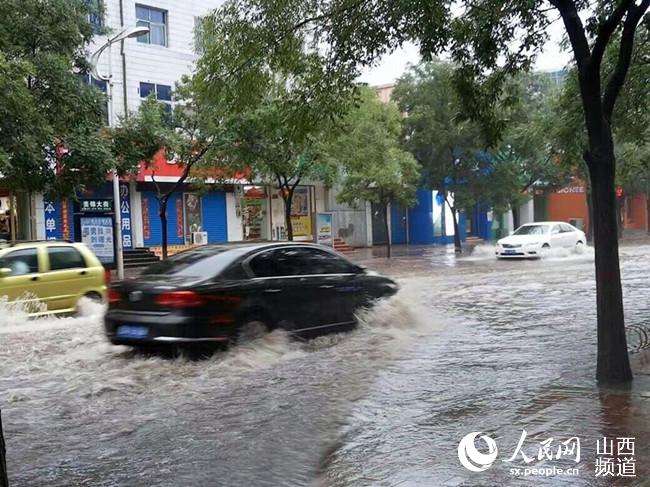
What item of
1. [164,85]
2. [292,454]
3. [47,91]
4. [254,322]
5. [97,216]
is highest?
[164,85]

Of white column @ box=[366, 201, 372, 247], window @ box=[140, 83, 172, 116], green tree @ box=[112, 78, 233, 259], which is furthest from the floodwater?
white column @ box=[366, 201, 372, 247]

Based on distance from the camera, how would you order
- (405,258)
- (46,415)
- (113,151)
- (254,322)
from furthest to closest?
(405,258), (113,151), (254,322), (46,415)

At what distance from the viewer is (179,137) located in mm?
20359

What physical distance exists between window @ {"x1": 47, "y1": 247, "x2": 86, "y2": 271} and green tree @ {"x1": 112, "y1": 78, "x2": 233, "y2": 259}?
446 centimetres

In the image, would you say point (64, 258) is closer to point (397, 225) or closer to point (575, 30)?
point (575, 30)

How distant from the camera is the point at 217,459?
5.29m

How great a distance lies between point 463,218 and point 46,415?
129 feet

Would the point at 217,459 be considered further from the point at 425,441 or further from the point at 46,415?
the point at 46,415

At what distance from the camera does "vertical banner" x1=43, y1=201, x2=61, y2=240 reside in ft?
82.7

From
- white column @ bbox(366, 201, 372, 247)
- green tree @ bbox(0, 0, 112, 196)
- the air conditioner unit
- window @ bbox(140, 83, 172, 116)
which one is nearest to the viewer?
green tree @ bbox(0, 0, 112, 196)

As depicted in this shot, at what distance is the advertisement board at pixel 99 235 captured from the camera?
25219 millimetres

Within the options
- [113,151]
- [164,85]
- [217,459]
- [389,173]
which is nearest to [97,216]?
[164,85]

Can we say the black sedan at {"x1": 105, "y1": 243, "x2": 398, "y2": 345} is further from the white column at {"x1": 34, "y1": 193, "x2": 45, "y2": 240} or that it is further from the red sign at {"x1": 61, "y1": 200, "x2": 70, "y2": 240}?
the red sign at {"x1": 61, "y1": 200, "x2": 70, "y2": 240}

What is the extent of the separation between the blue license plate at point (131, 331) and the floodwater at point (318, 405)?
0.36 metres
